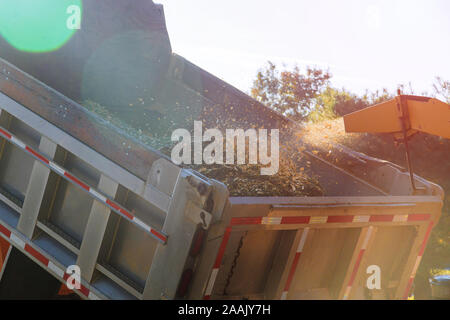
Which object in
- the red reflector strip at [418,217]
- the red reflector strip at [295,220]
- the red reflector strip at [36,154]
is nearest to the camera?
the red reflector strip at [295,220]

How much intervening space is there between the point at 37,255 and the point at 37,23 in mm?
2784

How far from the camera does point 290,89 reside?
15.7m

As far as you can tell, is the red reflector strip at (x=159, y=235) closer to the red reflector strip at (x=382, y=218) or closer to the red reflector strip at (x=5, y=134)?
the red reflector strip at (x=5, y=134)

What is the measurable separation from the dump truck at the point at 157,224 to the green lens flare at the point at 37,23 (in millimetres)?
1384

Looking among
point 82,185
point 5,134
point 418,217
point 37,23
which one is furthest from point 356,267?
point 37,23

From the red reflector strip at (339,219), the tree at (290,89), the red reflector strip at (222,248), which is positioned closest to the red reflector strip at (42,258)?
the red reflector strip at (222,248)

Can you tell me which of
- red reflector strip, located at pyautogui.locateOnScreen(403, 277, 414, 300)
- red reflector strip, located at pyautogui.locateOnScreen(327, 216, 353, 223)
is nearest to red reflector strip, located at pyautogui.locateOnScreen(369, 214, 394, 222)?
red reflector strip, located at pyautogui.locateOnScreen(327, 216, 353, 223)

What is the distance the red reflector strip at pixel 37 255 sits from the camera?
3291 millimetres

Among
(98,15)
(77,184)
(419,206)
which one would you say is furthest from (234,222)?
(98,15)

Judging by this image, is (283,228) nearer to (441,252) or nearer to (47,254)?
(47,254)

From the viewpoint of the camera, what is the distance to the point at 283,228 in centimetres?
294

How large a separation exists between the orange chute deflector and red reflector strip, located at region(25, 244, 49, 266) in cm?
296

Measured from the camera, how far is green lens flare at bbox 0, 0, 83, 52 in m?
4.83

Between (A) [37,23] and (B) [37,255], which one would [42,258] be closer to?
(B) [37,255]
